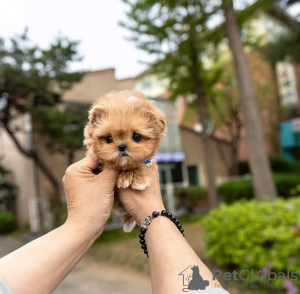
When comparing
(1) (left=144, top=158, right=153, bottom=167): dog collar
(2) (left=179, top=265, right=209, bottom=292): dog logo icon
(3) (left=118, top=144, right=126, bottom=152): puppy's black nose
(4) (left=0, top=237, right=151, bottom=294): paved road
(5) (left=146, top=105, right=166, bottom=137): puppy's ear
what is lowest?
(4) (left=0, top=237, right=151, bottom=294): paved road

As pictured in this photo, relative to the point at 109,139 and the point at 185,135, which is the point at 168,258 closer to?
the point at 109,139

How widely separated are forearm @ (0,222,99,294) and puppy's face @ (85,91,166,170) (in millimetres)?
440

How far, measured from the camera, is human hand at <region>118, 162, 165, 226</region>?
160 centimetres

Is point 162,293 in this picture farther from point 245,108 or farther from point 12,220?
point 12,220

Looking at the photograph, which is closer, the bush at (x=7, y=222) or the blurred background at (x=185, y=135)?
the blurred background at (x=185, y=135)

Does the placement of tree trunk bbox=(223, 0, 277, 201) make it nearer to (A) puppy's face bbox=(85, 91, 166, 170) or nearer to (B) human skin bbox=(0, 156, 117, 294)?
(A) puppy's face bbox=(85, 91, 166, 170)

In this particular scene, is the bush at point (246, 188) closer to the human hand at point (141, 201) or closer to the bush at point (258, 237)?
the bush at point (258, 237)

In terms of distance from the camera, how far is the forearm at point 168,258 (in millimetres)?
1262

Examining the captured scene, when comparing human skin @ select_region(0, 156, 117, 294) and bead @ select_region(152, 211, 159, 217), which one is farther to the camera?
bead @ select_region(152, 211, 159, 217)

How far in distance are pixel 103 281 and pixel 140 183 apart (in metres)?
6.72

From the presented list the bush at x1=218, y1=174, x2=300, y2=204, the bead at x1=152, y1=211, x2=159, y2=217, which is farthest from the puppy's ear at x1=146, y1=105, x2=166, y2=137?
the bush at x1=218, y1=174, x2=300, y2=204

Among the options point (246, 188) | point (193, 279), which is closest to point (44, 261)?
point (193, 279)

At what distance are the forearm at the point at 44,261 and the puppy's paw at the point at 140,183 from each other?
1.24ft

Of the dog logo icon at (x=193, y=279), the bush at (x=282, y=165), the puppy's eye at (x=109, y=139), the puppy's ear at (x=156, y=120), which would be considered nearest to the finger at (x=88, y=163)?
the puppy's eye at (x=109, y=139)
